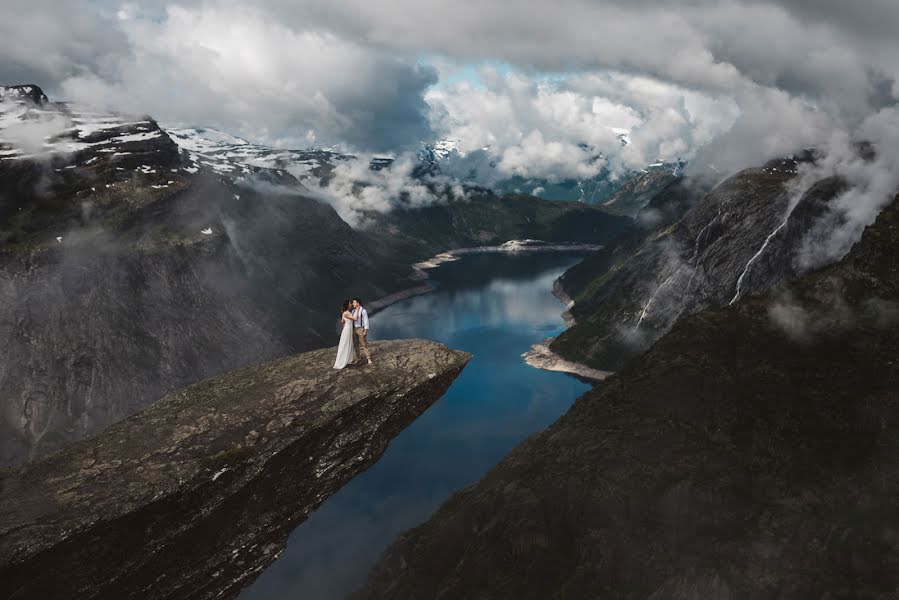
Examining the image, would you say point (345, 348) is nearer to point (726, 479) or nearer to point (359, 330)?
point (359, 330)

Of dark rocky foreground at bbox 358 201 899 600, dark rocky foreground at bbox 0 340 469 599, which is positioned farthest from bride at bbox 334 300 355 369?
dark rocky foreground at bbox 358 201 899 600

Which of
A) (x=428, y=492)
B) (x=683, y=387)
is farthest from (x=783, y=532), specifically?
(x=428, y=492)

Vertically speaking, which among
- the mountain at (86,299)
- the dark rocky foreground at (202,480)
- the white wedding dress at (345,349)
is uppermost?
the white wedding dress at (345,349)

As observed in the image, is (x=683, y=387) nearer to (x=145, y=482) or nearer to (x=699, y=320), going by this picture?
(x=699, y=320)

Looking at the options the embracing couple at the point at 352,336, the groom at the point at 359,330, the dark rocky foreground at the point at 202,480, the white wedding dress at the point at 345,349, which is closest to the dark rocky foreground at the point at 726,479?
the dark rocky foreground at the point at 202,480

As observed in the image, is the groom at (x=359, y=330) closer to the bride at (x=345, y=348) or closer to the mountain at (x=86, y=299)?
the bride at (x=345, y=348)

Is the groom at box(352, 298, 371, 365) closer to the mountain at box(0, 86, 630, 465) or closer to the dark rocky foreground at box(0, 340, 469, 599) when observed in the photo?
the dark rocky foreground at box(0, 340, 469, 599)
